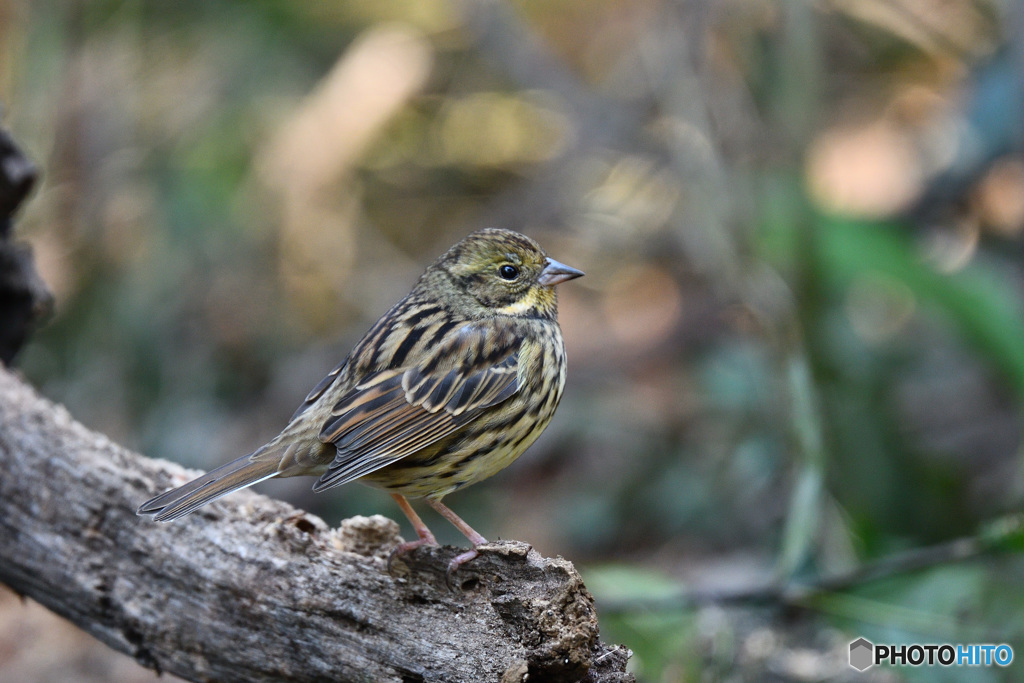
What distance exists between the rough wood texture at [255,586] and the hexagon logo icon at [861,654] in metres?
2.07

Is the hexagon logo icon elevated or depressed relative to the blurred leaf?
depressed

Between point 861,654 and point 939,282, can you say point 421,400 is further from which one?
point 939,282

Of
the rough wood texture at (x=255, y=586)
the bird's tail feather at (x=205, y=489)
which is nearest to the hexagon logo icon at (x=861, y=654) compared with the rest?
the rough wood texture at (x=255, y=586)

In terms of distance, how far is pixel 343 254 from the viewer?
824cm

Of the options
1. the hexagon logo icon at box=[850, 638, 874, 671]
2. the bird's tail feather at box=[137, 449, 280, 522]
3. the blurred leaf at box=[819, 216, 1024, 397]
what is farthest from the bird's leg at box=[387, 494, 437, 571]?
the blurred leaf at box=[819, 216, 1024, 397]

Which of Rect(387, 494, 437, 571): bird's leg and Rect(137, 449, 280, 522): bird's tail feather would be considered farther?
Rect(387, 494, 437, 571): bird's leg

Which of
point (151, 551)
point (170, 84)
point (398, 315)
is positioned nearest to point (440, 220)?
point (170, 84)

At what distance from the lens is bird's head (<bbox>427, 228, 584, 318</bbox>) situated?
12.9ft

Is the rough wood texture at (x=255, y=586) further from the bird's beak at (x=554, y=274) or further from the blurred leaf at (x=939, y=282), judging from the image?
the blurred leaf at (x=939, y=282)

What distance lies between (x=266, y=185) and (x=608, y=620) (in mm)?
4965

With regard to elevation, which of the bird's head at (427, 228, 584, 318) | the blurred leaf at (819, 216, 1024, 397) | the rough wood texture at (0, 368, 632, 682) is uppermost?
the blurred leaf at (819, 216, 1024, 397)

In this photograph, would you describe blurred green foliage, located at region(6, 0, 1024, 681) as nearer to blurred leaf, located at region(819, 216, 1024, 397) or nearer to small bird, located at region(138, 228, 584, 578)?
blurred leaf, located at region(819, 216, 1024, 397)

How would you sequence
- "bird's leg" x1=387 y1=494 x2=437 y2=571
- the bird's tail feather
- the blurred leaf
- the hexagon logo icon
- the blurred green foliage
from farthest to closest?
the blurred green foliage, the blurred leaf, the hexagon logo icon, "bird's leg" x1=387 y1=494 x2=437 y2=571, the bird's tail feather

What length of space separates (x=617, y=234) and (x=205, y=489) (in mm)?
5355
